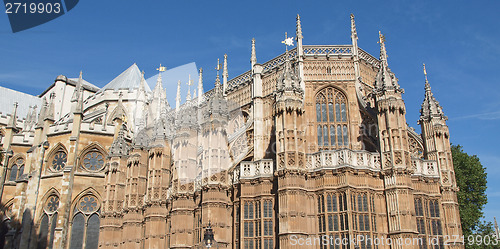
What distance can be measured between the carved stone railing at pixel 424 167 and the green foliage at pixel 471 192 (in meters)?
9.99

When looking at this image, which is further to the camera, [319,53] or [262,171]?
[319,53]

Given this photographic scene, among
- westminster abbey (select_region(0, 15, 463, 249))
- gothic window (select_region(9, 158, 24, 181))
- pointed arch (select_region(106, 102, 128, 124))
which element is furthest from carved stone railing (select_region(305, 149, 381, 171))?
gothic window (select_region(9, 158, 24, 181))

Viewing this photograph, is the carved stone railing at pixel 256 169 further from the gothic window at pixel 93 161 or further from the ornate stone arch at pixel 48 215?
the ornate stone arch at pixel 48 215

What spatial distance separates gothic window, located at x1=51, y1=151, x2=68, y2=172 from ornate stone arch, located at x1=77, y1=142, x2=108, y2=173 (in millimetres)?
1618

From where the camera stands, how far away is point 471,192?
35.7 metres

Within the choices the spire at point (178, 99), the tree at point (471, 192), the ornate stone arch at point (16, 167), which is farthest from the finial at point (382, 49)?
the ornate stone arch at point (16, 167)

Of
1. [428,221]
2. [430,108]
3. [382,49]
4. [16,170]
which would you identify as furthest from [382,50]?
[16,170]

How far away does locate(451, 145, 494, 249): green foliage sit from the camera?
111 ft

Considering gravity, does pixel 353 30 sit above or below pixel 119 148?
above

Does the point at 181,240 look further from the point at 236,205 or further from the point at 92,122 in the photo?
the point at 92,122

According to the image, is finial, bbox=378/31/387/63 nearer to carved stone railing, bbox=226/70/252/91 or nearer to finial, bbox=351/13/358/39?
finial, bbox=351/13/358/39

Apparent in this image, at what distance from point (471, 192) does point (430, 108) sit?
11.2 metres

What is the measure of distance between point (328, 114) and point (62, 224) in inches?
964

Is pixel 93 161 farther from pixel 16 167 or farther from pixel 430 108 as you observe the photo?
pixel 430 108
